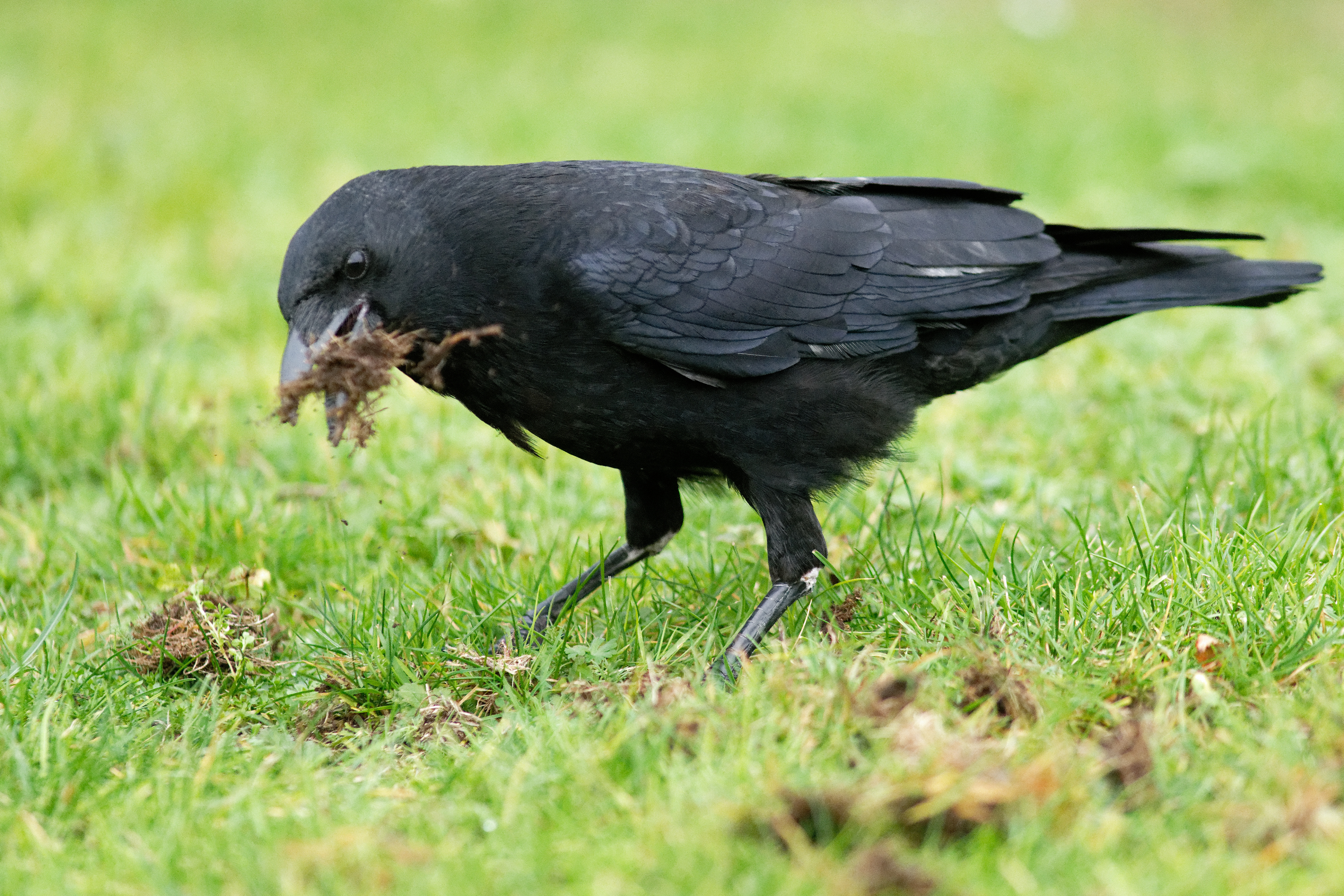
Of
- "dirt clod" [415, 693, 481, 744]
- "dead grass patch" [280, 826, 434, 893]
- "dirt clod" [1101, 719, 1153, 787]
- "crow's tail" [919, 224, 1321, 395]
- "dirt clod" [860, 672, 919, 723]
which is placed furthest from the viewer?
"crow's tail" [919, 224, 1321, 395]

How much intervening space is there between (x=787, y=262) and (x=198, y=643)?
203cm

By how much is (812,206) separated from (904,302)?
1.40ft

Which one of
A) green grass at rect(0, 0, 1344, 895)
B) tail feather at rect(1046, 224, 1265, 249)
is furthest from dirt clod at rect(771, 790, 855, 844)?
tail feather at rect(1046, 224, 1265, 249)

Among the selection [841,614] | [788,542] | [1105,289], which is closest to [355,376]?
[788,542]

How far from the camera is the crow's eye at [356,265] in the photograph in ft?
11.1

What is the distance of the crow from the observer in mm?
3459

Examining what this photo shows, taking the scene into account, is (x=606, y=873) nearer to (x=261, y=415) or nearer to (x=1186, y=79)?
(x=261, y=415)

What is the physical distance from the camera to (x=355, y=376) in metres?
3.18

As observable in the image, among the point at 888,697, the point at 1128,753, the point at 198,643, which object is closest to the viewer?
the point at 1128,753

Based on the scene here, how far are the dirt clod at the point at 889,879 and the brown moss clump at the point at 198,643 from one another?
6.51ft

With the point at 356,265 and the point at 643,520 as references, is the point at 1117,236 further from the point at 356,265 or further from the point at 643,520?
the point at 356,265

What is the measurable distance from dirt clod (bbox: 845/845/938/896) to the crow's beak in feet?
5.75

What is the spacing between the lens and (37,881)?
7.79 feet

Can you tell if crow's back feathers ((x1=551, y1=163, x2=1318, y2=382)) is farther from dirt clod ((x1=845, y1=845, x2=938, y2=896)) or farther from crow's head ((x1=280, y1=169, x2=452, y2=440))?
dirt clod ((x1=845, y1=845, x2=938, y2=896))
